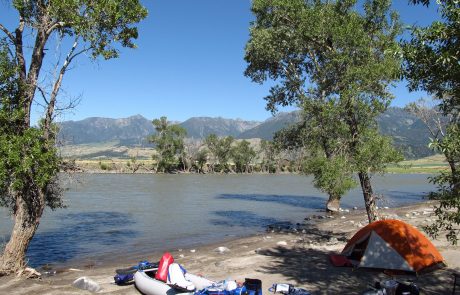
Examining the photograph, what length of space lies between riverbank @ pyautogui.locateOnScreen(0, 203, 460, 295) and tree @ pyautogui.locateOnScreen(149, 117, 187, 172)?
10786 cm

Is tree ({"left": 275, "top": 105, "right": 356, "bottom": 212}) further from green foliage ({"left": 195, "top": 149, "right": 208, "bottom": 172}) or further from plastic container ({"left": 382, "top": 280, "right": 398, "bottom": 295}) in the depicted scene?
green foliage ({"left": 195, "top": 149, "right": 208, "bottom": 172})

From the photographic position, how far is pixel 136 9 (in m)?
18.1

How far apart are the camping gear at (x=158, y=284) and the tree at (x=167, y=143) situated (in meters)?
119

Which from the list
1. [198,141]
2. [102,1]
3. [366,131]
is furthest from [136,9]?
[198,141]

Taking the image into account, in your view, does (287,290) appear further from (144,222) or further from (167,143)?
(167,143)

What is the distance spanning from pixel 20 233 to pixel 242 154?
131 m

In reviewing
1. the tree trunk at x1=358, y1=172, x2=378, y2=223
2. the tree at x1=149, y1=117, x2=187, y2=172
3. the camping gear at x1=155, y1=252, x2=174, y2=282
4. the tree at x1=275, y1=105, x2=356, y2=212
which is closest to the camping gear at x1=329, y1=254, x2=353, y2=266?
the tree at x1=275, y1=105, x2=356, y2=212

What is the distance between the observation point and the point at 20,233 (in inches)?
691

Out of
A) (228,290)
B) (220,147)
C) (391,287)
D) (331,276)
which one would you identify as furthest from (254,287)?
(220,147)

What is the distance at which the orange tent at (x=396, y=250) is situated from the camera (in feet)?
54.0

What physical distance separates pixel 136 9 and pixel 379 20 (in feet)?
45.8

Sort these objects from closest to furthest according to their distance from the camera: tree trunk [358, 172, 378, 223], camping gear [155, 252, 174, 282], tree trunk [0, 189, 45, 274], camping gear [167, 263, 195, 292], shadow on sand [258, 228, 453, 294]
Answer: camping gear [167, 263, 195, 292], shadow on sand [258, 228, 453, 294], camping gear [155, 252, 174, 282], tree trunk [0, 189, 45, 274], tree trunk [358, 172, 378, 223]

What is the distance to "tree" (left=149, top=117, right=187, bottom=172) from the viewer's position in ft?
440

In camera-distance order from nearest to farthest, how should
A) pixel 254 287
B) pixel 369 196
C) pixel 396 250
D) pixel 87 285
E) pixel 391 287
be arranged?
pixel 391 287 → pixel 254 287 → pixel 87 285 → pixel 396 250 → pixel 369 196
